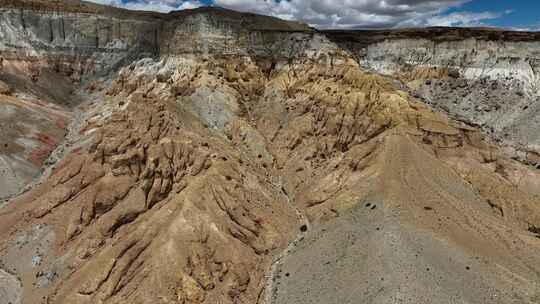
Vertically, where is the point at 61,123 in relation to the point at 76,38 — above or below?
below

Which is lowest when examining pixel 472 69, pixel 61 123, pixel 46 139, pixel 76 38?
pixel 46 139

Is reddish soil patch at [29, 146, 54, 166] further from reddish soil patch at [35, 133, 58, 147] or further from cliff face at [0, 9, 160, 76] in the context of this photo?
cliff face at [0, 9, 160, 76]

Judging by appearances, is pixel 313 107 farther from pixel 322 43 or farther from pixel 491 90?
pixel 491 90

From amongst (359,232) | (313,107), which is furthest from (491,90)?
(359,232)

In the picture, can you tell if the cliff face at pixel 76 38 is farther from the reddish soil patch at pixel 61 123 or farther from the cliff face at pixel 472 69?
the cliff face at pixel 472 69

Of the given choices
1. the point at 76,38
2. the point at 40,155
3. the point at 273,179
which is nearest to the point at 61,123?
the point at 40,155

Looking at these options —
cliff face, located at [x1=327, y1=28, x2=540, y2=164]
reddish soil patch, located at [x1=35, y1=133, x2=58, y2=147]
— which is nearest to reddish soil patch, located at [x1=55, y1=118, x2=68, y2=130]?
reddish soil patch, located at [x1=35, y1=133, x2=58, y2=147]

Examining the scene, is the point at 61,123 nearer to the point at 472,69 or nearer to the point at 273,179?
the point at 273,179

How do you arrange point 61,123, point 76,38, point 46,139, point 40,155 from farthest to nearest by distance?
point 76,38
point 61,123
point 46,139
point 40,155

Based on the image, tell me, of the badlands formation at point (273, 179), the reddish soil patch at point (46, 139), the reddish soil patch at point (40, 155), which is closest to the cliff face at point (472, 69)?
the badlands formation at point (273, 179)
